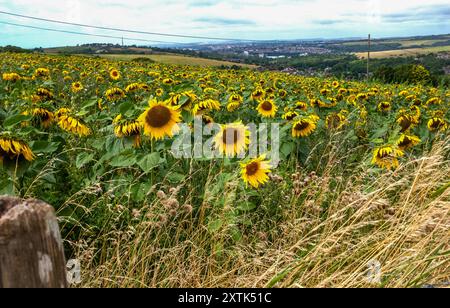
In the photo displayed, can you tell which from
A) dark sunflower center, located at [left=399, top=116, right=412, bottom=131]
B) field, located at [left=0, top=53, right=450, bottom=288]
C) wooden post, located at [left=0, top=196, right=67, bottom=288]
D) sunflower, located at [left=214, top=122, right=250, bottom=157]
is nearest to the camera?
wooden post, located at [left=0, top=196, right=67, bottom=288]

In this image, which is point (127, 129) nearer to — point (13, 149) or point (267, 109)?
point (13, 149)

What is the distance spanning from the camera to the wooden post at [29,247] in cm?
118

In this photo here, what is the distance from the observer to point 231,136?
3.47 m

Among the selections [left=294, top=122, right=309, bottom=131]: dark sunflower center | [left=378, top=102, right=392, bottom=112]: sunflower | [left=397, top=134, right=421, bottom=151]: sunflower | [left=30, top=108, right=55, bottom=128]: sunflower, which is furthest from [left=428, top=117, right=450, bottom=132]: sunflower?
[left=30, top=108, right=55, bottom=128]: sunflower

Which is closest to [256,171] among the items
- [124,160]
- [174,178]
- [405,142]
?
[174,178]

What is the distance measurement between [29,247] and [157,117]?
2.22 m

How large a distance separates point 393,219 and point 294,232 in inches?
27.2

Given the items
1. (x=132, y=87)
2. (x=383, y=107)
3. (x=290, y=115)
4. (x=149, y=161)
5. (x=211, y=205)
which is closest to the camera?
(x=149, y=161)

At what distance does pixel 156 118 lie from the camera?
11.0 ft

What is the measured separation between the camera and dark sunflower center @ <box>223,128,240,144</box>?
11.3ft

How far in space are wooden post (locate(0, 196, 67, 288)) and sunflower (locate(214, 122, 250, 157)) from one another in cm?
226

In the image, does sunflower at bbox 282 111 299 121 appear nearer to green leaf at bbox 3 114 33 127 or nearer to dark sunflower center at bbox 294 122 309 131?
dark sunflower center at bbox 294 122 309 131

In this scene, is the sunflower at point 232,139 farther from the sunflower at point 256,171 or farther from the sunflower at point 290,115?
the sunflower at point 290,115
